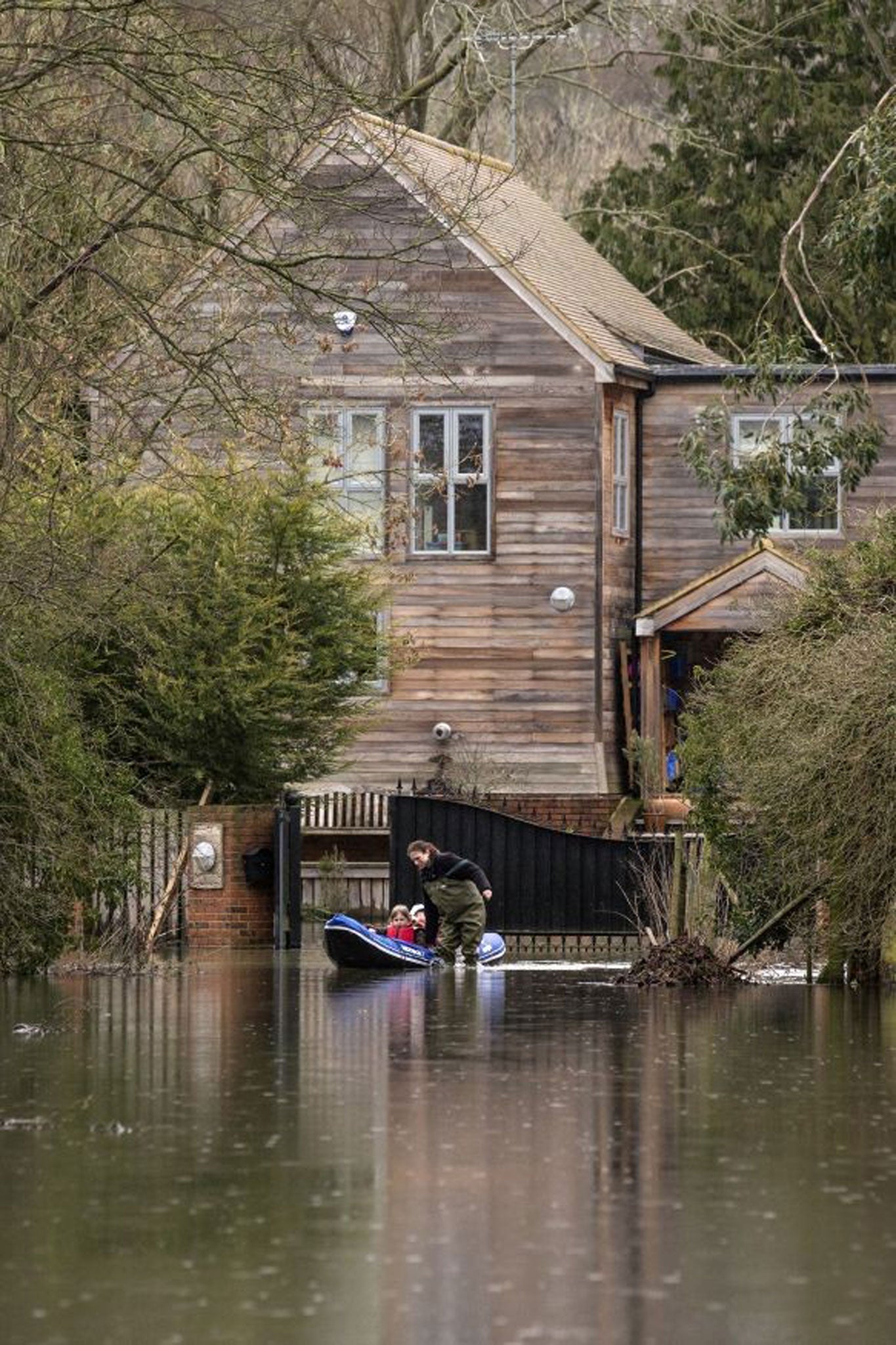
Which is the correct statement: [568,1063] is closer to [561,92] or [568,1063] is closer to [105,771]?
[105,771]

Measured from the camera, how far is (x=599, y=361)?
41.8 metres

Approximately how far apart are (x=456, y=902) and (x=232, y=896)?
322 cm

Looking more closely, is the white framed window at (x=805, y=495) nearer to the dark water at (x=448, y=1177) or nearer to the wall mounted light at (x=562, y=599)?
the wall mounted light at (x=562, y=599)

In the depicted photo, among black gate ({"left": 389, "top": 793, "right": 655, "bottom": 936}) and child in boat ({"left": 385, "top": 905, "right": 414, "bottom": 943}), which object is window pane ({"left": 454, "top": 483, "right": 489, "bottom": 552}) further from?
child in boat ({"left": 385, "top": 905, "right": 414, "bottom": 943})

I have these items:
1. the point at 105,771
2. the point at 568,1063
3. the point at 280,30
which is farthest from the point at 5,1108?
the point at 105,771

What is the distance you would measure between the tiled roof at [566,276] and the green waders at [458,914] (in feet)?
34.4

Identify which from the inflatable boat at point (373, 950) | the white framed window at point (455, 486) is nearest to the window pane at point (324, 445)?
the white framed window at point (455, 486)

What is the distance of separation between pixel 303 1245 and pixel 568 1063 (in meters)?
7.71

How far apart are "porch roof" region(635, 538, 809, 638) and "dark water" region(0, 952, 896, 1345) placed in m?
18.1

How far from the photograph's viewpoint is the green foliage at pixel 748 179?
55.4 m

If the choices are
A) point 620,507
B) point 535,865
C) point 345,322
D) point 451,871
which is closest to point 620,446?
point 620,507

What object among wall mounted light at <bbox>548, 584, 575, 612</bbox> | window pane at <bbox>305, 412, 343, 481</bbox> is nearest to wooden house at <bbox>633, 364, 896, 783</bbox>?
wall mounted light at <bbox>548, 584, 575, 612</bbox>

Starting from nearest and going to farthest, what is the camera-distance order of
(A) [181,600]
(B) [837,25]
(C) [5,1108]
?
(C) [5,1108] → (A) [181,600] → (B) [837,25]

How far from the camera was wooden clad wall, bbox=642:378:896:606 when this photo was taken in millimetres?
43750
